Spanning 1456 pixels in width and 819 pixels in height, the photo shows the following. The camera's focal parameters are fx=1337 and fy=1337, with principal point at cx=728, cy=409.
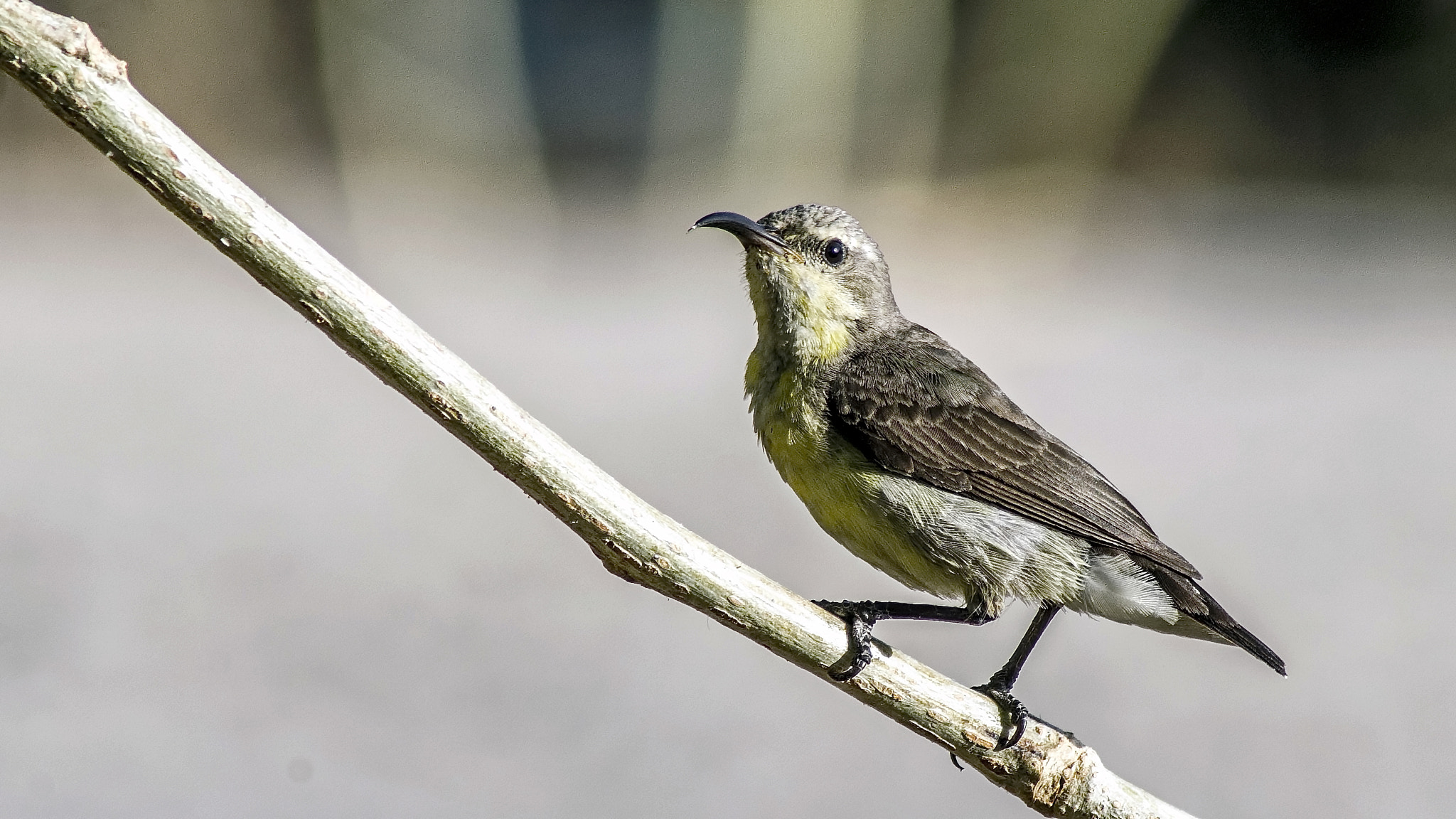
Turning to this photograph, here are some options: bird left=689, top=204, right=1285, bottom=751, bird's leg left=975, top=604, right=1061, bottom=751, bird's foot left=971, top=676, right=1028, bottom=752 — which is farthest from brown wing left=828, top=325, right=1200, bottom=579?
bird's foot left=971, top=676, right=1028, bottom=752

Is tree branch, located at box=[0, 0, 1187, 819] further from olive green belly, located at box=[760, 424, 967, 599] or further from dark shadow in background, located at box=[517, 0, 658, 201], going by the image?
dark shadow in background, located at box=[517, 0, 658, 201]

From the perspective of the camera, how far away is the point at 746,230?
3988mm

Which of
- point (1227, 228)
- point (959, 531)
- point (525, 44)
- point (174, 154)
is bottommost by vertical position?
point (174, 154)

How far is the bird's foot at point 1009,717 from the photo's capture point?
316 centimetres

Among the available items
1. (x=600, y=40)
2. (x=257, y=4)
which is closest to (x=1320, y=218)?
(x=600, y=40)

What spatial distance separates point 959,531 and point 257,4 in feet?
30.6

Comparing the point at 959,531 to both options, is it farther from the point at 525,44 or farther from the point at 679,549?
the point at 525,44

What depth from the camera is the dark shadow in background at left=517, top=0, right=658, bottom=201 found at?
10812 millimetres

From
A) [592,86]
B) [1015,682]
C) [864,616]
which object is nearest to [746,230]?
[864,616]


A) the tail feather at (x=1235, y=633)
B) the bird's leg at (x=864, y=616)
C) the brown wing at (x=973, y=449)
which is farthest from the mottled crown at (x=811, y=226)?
the tail feather at (x=1235, y=633)

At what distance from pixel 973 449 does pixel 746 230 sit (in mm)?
935

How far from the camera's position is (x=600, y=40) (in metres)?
10.8

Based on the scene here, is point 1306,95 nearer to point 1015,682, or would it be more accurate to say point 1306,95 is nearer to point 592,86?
point 592,86

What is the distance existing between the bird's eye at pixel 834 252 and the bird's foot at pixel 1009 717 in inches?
55.8
